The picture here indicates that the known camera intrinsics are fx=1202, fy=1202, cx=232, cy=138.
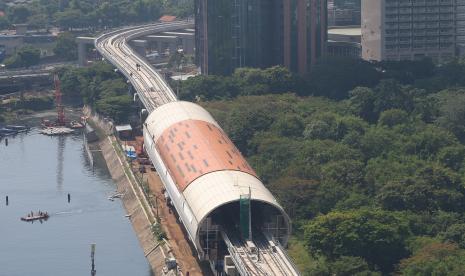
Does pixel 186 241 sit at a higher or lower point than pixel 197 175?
lower

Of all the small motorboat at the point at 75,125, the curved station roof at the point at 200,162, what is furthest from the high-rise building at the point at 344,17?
the curved station roof at the point at 200,162

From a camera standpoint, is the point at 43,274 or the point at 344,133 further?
the point at 344,133

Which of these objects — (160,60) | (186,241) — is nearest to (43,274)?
(186,241)

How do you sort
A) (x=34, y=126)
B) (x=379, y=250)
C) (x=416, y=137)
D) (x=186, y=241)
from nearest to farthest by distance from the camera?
(x=379, y=250) < (x=186, y=241) < (x=416, y=137) < (x=34, y=126)

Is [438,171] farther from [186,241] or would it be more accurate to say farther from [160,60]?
[160,60]

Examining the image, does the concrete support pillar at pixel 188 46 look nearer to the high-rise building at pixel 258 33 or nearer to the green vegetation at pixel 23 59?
the green vegetation at pixel 23 59

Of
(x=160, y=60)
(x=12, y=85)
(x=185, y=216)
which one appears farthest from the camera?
(x=160, y=60)

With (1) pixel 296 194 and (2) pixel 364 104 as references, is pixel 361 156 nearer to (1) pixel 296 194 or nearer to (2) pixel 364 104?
(1) pixel 296 194
